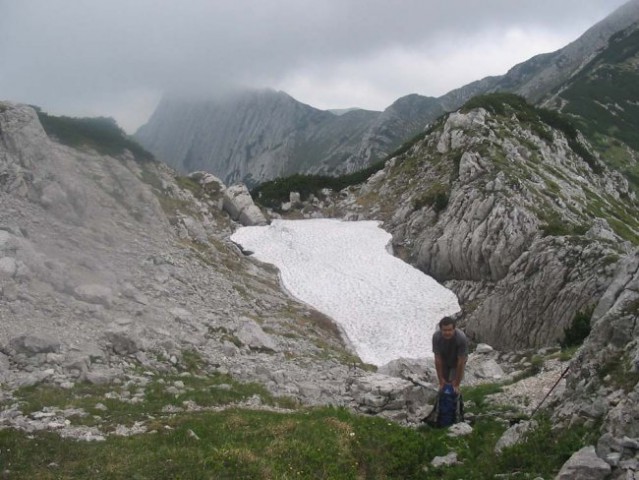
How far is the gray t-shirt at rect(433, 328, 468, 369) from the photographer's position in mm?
14773

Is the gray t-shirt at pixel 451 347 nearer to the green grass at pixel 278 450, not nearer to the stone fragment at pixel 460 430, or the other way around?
the stone fragment at pixel 460 430

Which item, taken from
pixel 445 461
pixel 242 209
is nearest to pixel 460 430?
pixel 445 461

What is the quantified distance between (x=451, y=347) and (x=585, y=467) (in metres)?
5.51

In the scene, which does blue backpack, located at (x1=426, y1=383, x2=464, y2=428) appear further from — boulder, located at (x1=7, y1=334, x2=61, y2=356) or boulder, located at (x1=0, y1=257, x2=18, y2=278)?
boulder, located at (x1=0, y1=257, x2=18, y2=278)

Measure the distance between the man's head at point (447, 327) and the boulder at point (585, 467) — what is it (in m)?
4.91

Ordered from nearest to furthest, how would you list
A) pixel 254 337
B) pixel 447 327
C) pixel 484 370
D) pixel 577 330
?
pixel 447 327
pixel 484 370
pixel 577 330
pixel 254 337

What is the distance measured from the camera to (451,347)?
1495 cm

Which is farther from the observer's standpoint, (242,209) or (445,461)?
(242,209)

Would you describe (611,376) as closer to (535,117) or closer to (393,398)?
(393,398)

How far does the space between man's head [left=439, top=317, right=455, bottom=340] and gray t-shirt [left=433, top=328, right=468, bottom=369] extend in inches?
4.3

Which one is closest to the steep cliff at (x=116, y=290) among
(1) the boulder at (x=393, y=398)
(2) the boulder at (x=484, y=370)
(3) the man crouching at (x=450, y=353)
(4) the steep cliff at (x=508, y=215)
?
(1) the boulder at (x=393, y=398)

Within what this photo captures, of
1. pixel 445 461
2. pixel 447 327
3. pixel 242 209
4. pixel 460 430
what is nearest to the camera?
pixel 445 461

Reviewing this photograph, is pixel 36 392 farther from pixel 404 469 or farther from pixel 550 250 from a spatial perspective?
pixel 550 250

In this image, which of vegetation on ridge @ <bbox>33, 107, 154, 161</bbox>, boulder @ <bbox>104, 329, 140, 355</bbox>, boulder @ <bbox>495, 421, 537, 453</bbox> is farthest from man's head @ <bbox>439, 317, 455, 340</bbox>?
vegetation on ridge @ <bbox>33, 107, 154, 161</bbox>
